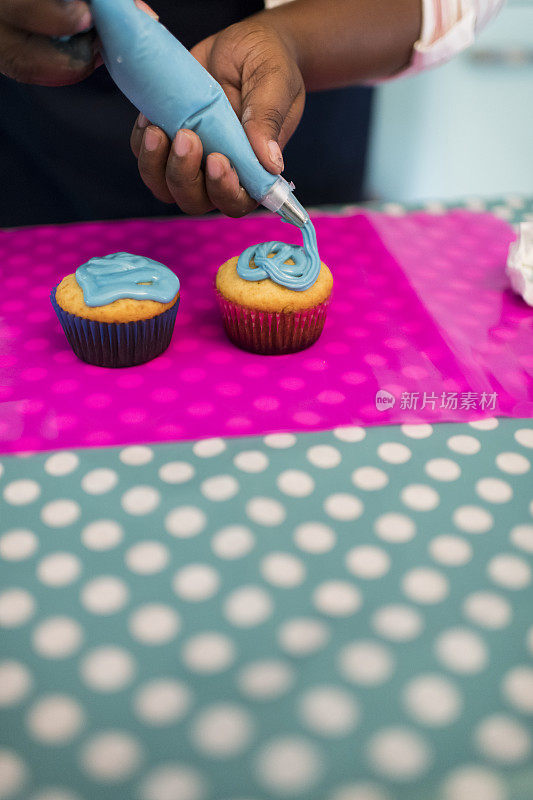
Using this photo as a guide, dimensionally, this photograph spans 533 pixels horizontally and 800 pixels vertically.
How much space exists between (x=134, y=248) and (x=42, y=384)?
46 centimetres

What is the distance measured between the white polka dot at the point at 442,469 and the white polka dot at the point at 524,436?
0.34 ft

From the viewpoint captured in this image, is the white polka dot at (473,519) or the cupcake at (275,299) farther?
the cupcake at (275,299)

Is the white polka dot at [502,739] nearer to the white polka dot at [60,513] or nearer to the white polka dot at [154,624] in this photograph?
the white polka dot at [154,624]

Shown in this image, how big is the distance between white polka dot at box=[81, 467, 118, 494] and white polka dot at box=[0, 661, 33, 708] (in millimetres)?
236

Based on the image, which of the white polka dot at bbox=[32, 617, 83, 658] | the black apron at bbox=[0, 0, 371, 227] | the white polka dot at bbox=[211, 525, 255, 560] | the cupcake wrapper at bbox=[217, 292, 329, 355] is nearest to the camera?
the white polka dot at bbox=[32, 617, 83, 658]

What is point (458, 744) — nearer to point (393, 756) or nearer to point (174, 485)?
point (393, 756)

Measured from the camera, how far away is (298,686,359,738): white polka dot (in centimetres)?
60

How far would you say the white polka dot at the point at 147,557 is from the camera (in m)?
0.74

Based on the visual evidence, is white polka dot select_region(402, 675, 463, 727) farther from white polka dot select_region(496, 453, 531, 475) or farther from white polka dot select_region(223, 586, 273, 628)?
white polka dot select_region(496, 453, 531, 475)

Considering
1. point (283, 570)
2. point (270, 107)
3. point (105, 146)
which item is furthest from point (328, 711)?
point (105, 146)

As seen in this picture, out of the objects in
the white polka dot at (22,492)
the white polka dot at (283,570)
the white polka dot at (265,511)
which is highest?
the white polka dot at (265,511)

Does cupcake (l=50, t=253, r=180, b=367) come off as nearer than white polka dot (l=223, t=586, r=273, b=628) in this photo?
No

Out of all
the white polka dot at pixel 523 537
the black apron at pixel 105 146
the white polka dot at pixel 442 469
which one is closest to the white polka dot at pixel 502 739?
the white polka dot at pixel 523 537

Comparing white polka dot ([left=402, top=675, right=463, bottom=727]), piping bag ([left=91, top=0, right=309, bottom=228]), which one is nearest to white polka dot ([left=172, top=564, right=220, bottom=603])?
white polka dot ([left=402, top=675, right=463, bottom=727])
